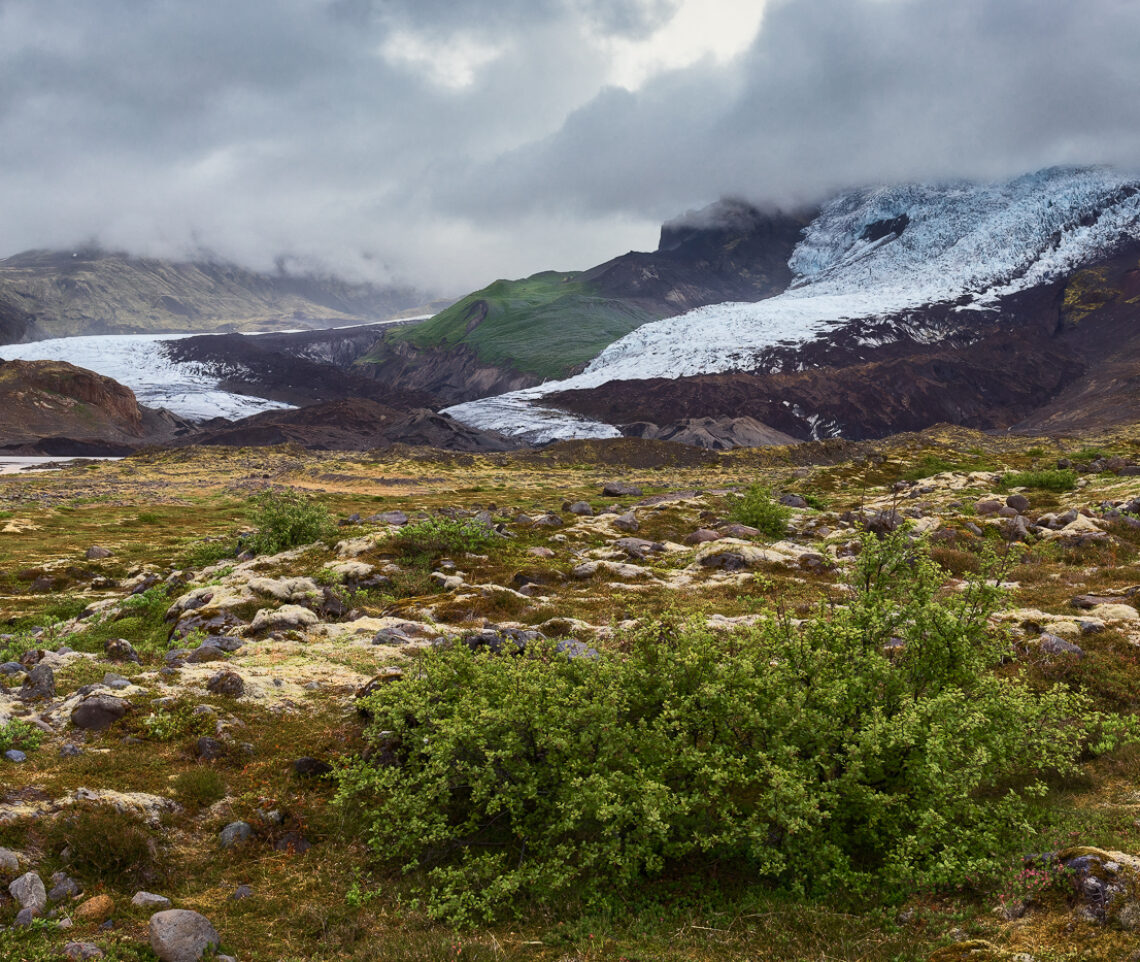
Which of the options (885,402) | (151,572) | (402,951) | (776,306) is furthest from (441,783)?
(776,306)

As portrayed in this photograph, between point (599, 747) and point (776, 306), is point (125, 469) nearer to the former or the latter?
point (599, 747)

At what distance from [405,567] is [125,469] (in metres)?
77.6

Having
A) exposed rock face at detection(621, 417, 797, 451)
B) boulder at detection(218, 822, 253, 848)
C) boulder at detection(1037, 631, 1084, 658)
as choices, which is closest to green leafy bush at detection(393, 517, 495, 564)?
boulder at detection(218, 822, 253, 848)

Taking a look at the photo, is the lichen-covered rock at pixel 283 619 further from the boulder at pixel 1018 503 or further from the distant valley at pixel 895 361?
the distant valley at pixel 895 361

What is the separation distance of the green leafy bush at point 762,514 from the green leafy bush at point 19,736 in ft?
70.3

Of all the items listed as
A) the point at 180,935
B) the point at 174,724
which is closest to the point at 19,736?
the point at 174,724

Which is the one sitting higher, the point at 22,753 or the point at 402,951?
the point at 22,753

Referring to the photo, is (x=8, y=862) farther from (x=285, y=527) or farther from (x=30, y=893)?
(x=285, y=527)

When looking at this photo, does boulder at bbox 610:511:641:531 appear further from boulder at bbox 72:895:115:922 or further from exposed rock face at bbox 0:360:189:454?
exposed rock face at bbox 0:360:189:454

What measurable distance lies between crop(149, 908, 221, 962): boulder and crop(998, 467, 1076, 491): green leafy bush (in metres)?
36.1

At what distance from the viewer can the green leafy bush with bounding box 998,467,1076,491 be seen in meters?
31.3

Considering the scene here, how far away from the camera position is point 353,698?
1084 centimetres

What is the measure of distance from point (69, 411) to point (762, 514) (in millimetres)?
151833

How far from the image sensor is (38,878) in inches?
249
